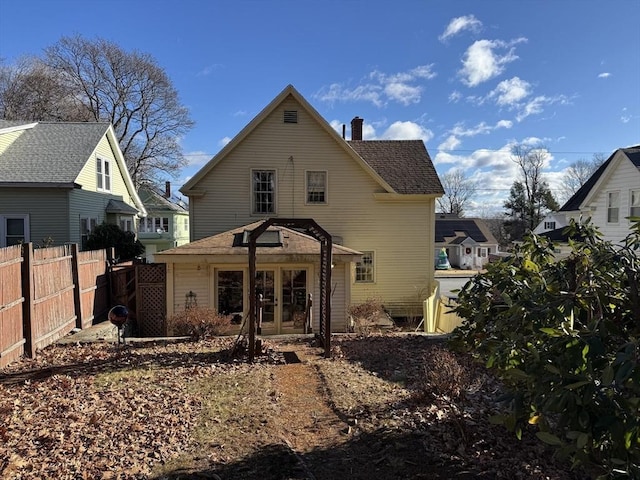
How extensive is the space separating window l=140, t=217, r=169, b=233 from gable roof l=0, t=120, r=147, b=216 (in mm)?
16110

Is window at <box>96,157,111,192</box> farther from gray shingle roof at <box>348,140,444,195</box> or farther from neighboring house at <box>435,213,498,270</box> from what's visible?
neighboring house at <box>435,213,498,270</box>

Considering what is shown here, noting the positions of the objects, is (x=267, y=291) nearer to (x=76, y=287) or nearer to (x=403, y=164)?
(x=76, y=287)

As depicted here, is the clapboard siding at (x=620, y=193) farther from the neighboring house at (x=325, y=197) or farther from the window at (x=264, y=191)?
the window at (x=264, y=191)

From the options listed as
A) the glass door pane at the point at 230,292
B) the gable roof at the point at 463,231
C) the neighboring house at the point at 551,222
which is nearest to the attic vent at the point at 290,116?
the glass door pane at the point at 230,292

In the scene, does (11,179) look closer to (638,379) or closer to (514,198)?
(638,379)

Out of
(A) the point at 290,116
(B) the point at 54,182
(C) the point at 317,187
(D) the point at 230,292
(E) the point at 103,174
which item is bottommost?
(D) the point at 230,292

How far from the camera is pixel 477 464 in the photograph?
3.87 m

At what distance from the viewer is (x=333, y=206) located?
55.1 feet

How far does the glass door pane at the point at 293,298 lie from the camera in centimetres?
1316

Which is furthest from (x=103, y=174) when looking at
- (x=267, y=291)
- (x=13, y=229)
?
(x=267, y=291)

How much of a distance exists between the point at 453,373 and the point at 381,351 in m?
3.26

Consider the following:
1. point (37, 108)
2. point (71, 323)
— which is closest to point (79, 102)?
point (37, 108)

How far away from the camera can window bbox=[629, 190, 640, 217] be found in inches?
678

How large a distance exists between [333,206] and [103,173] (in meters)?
12.4
